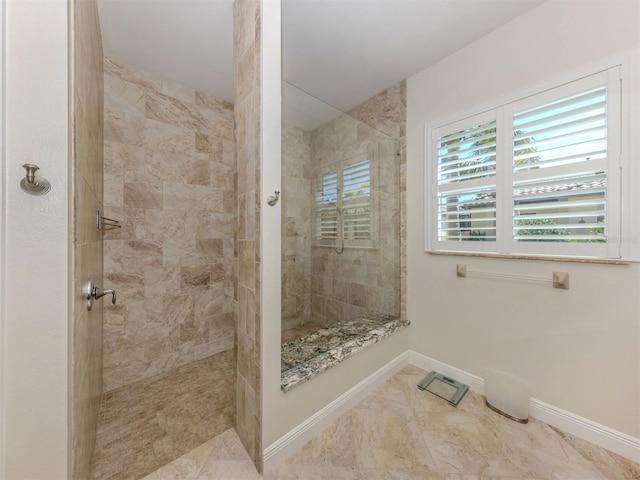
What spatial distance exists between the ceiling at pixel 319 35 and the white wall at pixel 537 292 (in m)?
0.21

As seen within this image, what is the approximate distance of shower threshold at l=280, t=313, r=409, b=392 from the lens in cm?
135

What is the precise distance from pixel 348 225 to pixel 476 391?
5.26 feet

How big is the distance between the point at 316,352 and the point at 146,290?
149 cm

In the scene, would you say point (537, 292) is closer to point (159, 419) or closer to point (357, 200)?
point (357, 200)

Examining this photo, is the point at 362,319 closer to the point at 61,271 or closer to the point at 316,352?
the point at 316,352

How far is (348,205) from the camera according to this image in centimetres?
229

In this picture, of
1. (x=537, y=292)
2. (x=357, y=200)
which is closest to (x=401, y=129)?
(x=357, y=200)

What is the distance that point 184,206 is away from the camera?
85.5 inches

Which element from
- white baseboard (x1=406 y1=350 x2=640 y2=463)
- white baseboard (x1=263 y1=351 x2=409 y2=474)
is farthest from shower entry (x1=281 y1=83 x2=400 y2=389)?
white baseboard (x1=406 y1=350 x2=640 y2=463)

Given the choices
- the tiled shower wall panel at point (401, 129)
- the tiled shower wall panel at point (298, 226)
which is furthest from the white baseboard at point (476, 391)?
the tiled shower wall panel at point (401, 129)

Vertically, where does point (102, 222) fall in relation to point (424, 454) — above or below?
above

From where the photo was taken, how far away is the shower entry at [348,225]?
2.05 m

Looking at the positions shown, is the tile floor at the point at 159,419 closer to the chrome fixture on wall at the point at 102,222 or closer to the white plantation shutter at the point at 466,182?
the chrome fixture on wall at the point at 102,222

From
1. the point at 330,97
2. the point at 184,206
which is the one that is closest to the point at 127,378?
the point at 184,206
